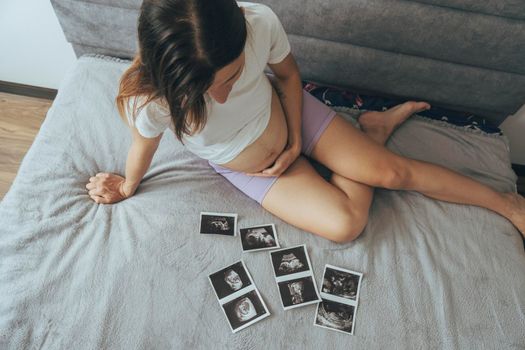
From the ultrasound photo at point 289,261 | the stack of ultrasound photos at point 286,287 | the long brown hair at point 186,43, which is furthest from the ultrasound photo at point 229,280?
the long brown hair at point 186,43

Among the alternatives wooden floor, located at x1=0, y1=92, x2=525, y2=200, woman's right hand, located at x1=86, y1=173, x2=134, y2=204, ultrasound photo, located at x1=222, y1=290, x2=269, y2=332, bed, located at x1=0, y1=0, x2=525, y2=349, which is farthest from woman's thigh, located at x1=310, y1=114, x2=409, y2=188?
wooden floor, located at x1=0, y1=92, x2=525, y2=200

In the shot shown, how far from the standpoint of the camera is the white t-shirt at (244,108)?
101 cm

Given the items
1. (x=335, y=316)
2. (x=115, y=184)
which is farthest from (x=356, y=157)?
(x=115, y=184)

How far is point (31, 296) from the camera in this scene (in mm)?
1105

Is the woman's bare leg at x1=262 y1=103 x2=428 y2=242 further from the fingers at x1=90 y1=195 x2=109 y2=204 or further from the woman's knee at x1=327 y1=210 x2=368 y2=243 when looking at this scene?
the fingers at x1=90 y1=195 x2=109 y2=204

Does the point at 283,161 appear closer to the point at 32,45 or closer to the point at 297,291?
the point at 297,291

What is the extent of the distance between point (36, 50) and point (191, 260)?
1430 mm

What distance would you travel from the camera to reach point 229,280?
1.17 m

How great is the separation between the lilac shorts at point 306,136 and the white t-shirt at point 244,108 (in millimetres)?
127

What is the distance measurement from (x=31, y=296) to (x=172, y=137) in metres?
0.73

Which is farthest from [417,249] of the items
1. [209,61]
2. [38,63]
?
[38,63]

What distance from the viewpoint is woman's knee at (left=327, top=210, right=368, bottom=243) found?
1.21 metres

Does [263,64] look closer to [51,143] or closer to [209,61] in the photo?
[209,61]

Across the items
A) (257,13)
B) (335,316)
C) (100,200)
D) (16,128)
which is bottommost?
(16,128)
